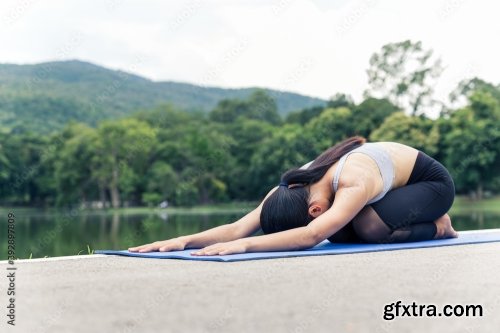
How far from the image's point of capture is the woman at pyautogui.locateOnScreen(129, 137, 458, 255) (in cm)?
465

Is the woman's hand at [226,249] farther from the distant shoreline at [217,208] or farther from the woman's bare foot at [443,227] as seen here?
the distant shoreline at [217,208]

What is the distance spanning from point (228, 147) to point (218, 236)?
46.3 metres

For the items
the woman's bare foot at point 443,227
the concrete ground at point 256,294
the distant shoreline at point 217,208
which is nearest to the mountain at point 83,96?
the distant shoreline at point 217,208

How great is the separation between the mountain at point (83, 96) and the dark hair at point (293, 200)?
4815 cm

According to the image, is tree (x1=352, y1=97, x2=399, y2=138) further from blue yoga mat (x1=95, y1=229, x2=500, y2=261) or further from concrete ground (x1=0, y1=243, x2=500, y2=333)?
concrete ground (x1=0, y1=243, x2=500, y2=333)

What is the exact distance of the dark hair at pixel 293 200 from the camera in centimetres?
473

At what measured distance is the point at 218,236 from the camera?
5105 millimetres

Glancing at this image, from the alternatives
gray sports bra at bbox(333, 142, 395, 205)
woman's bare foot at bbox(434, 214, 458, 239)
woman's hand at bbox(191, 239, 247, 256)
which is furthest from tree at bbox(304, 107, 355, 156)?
woman's hand at bbox(191, 239, 247, 256)

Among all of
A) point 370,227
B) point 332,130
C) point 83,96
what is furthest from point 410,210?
point 83,96

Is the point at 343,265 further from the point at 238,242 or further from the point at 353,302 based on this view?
the point at 353,302

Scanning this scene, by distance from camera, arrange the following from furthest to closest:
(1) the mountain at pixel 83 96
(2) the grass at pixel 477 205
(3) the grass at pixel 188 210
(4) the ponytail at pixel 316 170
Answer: (1) the mountain at pixel 83 96 → (3) the grass at pixel 188 210 → (2) the grass at pixel 477 205 → (4) the ponytail at pixel 316 170

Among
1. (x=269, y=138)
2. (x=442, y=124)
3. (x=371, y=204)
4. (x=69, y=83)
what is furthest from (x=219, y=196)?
(x=371, y=204)

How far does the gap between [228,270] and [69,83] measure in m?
78.7

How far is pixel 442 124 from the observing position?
41.1 meters
